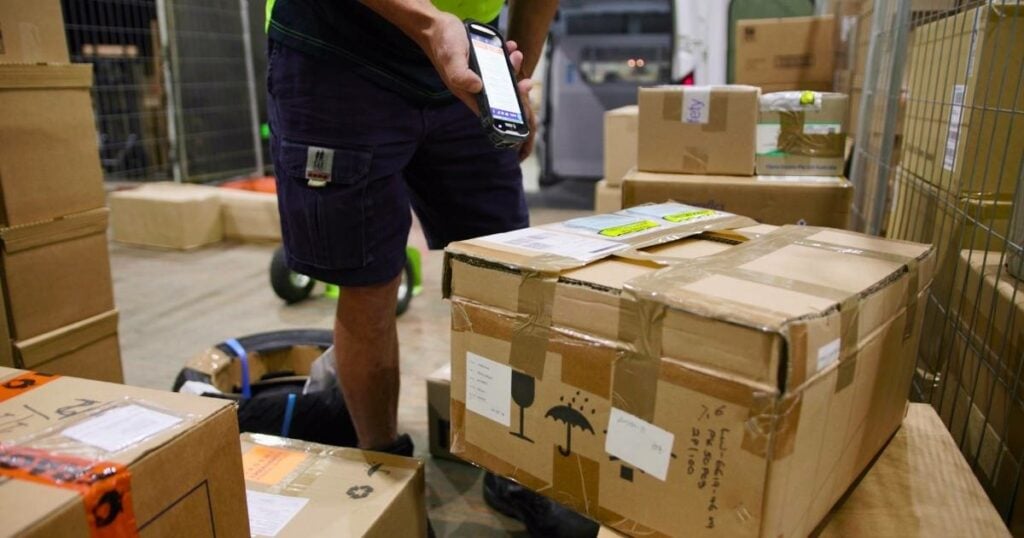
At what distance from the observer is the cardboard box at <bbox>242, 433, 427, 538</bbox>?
90 centimetres

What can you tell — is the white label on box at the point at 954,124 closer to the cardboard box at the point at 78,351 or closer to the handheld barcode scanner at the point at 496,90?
the handheld barcode scanner at the point at 496,90

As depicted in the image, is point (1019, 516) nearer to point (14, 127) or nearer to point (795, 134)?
point (795, 134)

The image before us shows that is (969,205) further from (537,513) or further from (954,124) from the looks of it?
(537,513)

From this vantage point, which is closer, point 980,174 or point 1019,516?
point 1019,516

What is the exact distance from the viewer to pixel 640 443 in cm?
67

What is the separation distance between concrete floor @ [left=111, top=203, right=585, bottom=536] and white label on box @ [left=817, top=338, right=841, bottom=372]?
2.47 ft

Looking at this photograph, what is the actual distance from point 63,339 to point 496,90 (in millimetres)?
1048

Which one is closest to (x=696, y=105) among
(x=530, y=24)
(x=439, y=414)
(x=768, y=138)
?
(x=768, y=138)

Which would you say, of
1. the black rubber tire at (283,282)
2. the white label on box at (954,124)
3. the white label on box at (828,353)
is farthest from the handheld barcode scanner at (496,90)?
the black rubber tire at (283,282)

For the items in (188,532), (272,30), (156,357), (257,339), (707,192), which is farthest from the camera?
(156,357)

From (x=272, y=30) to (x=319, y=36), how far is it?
9 centimetres

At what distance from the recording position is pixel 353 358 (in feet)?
3.67

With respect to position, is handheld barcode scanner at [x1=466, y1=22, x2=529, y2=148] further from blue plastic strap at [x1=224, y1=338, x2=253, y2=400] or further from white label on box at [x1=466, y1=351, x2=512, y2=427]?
blue plastic strap at [x1=224, y1=338, x2=253, y2=400]

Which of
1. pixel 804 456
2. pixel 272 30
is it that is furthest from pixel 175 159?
pixel 804 456
